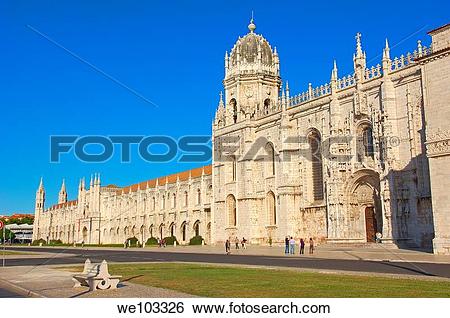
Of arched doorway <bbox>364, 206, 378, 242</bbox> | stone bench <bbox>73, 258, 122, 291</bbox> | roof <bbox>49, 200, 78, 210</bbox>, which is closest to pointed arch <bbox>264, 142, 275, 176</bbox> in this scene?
arched doorway <bbox>364, 206, 378, 242</bbox>

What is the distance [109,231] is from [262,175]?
2196 inches

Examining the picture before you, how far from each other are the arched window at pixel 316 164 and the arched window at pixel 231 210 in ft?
40.3

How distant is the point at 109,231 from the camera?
100 metres

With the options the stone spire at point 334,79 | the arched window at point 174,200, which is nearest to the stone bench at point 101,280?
the stone spire at point 334,79

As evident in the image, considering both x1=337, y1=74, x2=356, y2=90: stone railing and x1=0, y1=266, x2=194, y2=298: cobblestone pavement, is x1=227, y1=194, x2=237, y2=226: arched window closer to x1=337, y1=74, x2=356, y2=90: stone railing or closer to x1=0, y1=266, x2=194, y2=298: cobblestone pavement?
x1=337, y1=74, x2=356, y2=90: stone railing

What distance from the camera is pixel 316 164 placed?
47250 mm

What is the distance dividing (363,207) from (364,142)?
5.48 metres

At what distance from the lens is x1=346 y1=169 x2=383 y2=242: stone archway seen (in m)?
40.8

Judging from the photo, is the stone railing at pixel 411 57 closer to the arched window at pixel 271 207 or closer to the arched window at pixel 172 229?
the arched window at pixel 271 207

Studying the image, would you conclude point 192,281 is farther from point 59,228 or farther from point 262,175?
point 59,228

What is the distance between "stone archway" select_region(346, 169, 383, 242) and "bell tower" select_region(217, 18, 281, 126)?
17.4 m

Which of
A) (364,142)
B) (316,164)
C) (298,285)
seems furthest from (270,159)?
(298,285)

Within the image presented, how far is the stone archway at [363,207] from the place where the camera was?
40812mm
